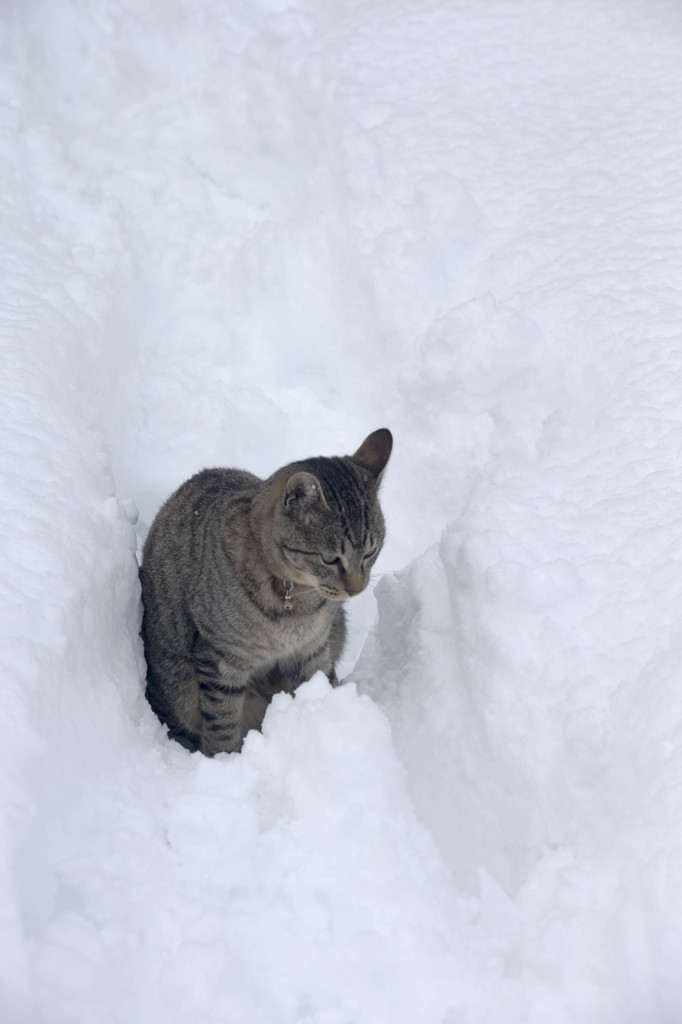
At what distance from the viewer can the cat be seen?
2793 mm

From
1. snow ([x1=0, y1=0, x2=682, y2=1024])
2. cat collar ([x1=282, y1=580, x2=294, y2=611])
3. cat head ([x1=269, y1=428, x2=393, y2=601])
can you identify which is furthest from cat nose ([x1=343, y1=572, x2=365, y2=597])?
snow ([x1=0, y1=0, x2=682, y2=1024])

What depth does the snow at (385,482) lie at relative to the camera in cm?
199

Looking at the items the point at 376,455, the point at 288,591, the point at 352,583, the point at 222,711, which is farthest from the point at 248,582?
the point at 376,455

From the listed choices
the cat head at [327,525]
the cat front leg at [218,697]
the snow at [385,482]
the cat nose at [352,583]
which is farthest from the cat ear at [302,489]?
the cat front leg at [218,697]

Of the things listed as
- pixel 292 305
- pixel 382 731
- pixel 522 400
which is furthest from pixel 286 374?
pixel 382 731

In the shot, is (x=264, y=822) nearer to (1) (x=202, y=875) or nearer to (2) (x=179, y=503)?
(1) (x=202, y=875)

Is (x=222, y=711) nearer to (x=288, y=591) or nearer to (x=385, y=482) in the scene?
(x=288, y=591)

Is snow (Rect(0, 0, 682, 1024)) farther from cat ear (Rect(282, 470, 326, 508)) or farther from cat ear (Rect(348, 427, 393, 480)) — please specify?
cat ear (Rect(282, 470, 326, 508))

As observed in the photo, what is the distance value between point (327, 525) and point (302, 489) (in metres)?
0.14

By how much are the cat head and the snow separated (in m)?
0.32

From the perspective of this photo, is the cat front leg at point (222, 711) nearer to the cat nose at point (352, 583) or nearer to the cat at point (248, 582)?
the cat at point (248, 582)

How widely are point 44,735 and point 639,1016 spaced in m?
1.46

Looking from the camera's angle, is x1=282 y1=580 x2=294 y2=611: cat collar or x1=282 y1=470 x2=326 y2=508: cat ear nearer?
x1=282 y1=470 x2=326 y2=508: cat ear

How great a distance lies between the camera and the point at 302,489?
2693 millimetres
